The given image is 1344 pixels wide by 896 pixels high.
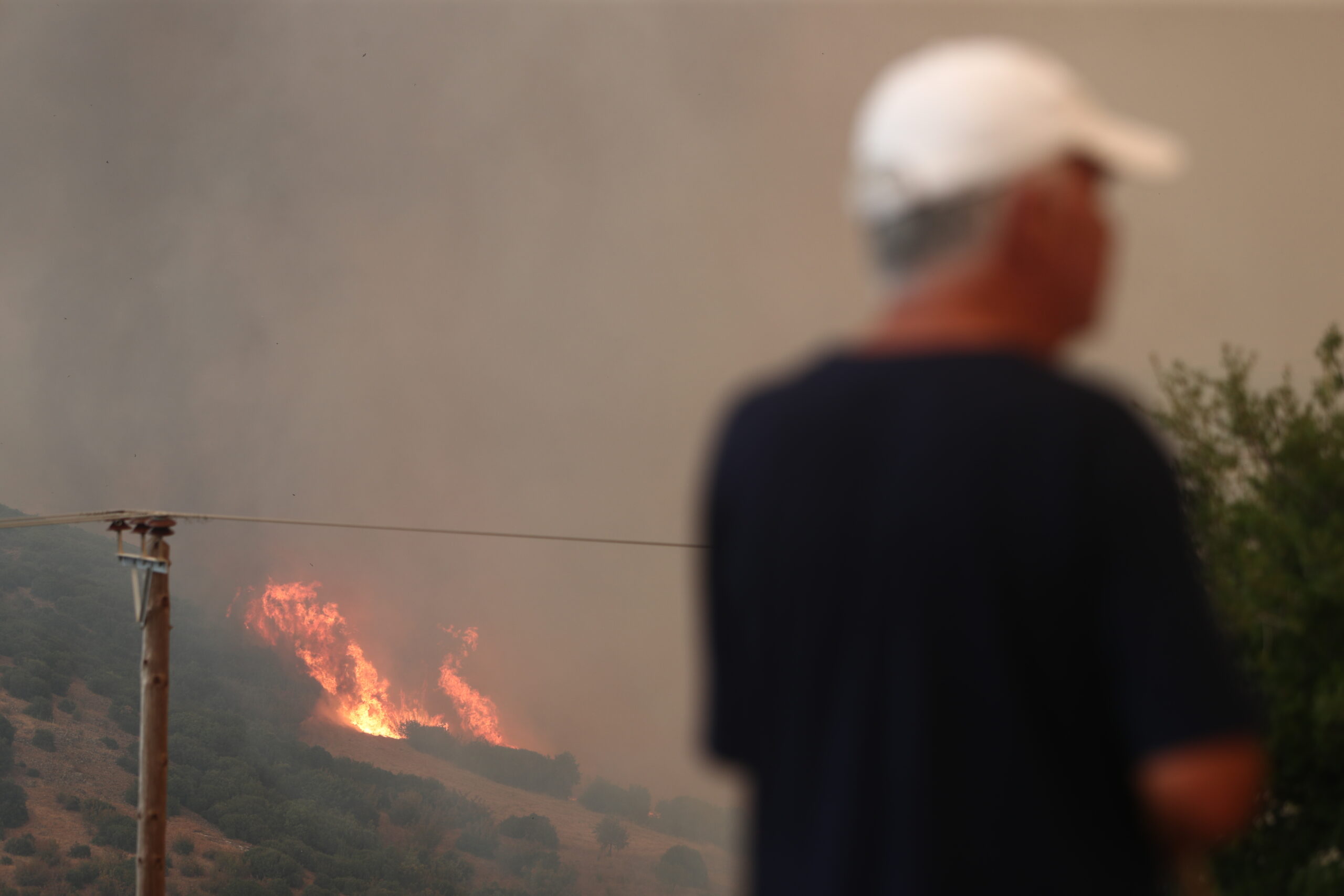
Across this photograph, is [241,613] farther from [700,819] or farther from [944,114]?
[944,114]

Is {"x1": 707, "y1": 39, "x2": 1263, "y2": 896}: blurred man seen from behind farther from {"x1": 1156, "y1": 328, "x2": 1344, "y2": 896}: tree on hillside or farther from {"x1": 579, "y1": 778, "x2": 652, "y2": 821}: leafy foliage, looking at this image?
{"x1": 579, "y1": 778, "x2": 652, "y2": 821}: leafy foliage

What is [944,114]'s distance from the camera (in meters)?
0.83

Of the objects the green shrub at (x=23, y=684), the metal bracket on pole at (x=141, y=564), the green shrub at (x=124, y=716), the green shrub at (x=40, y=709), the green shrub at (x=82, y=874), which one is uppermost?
the metal bracket on pole at (x=141, y=564)

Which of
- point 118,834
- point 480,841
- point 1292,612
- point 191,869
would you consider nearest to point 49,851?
point 118,834

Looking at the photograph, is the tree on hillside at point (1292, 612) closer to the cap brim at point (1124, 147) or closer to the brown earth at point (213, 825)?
the cap brim at point (1124, 147)

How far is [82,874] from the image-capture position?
2420 centimetres

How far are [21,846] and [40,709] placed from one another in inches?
175

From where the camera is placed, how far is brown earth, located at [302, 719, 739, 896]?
2114 cm

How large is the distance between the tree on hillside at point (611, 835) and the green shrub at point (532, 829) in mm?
1583

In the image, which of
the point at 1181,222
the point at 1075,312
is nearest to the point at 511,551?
the point at 1181,222

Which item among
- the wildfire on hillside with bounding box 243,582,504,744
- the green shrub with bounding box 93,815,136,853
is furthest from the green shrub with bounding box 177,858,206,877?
the wildfire on hillside with bounding box 243,582,504,744

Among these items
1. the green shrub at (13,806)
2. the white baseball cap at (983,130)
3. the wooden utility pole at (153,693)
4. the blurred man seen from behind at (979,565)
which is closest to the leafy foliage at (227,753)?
the green shrub at (13,806)

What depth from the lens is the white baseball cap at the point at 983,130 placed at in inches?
32.3

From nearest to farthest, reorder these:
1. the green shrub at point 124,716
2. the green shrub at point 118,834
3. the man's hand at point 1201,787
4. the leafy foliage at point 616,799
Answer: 1. the man's hand at point 1201,787
2. the leafy foliage at point 616,799
3. the green shrub at point 118,834
4. the green shrub at point 124,716
